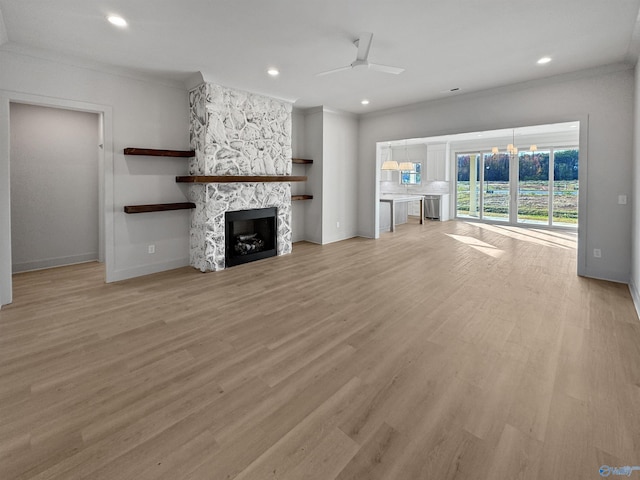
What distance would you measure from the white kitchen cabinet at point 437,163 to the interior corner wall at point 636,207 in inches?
269

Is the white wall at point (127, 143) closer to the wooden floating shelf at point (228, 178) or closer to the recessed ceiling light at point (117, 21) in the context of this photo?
the wooden floating shelf at point (228, 178)

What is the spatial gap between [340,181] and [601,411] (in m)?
6.00

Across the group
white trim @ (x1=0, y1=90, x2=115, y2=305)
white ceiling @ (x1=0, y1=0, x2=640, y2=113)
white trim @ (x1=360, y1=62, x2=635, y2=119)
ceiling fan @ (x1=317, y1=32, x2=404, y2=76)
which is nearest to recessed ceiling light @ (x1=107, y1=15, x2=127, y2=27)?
white ceiling @ (x1=0, y1=0, x2=640, y2=113)

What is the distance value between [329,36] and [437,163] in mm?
8444

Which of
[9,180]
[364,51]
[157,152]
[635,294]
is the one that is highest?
[364,51]

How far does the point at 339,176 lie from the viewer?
23.9 ft

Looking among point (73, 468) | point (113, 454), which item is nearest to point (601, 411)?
point (113, 454)

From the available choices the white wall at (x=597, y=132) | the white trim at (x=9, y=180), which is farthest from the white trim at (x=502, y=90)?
the white trim at (x=9, y=180)

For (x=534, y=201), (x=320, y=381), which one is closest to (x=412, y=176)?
(x=534, y=201)

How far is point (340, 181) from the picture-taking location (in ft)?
24.0

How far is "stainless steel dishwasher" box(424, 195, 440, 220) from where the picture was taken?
428 inches

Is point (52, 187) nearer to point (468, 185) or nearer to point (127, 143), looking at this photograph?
point (127, 143)

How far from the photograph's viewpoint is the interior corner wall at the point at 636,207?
11.9ft

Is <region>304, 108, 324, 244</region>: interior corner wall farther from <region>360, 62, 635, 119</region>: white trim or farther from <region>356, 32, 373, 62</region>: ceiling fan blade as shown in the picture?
<region>356, 32, 373, 62</region>: ceiling fan blade
